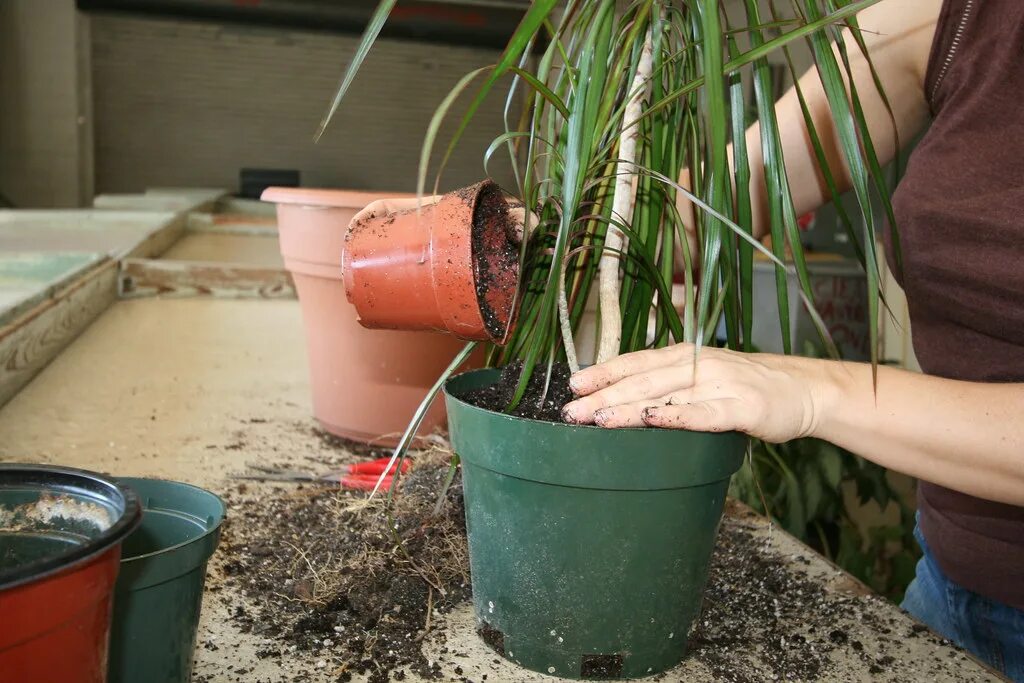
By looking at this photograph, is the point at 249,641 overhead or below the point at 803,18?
below

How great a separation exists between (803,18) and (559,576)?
497 mm

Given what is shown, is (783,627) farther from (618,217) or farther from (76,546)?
(76,546)

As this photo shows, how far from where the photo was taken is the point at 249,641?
767 mm

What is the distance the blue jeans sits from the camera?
3.11 ft

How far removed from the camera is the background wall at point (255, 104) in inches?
357

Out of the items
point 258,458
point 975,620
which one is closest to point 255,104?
point 258,458

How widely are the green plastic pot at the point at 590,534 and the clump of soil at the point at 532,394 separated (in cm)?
6

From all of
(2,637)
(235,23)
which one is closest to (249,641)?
(2,637)

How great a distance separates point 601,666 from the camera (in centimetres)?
73

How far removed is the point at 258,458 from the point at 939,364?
35.2 inches

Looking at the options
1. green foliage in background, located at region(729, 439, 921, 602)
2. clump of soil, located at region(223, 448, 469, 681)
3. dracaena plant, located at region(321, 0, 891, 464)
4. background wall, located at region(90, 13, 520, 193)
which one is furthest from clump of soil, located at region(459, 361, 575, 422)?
background wall, located at region(90, 13, 520, 193)

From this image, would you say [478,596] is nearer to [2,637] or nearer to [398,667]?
[398,667]

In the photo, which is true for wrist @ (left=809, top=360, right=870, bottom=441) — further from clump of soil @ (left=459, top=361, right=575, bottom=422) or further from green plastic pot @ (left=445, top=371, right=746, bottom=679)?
clump of soil @ (left=459, top=361, right=575, bottom=422)

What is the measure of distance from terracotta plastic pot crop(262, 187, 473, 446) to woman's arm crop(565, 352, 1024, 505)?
549mm
